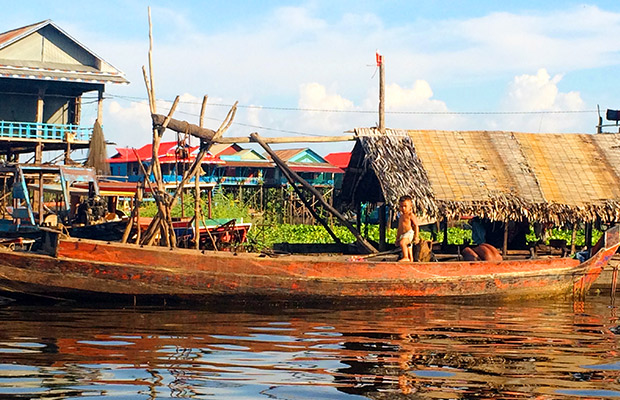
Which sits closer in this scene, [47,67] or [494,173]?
[494,173]

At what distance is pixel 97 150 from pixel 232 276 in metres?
12.7

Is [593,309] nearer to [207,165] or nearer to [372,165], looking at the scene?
[372,165]

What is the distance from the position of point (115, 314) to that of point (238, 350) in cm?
312

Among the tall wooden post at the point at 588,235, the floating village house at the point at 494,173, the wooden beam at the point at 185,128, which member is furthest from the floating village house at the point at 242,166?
the wooden beam at the point at 185,128

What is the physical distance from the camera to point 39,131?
22.6 meters

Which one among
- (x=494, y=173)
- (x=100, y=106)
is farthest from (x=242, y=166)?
(x=494, y=173)

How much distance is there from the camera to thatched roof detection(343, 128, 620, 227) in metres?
14.4

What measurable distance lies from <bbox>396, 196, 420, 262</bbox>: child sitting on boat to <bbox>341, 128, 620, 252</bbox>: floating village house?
3.32ft

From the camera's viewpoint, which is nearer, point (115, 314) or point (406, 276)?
point (115, 314)

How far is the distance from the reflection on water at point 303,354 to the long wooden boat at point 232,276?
35 cm

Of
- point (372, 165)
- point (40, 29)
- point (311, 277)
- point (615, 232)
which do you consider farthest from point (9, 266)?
point (40, 29)

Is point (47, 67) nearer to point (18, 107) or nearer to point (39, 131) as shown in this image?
point (18, 107)

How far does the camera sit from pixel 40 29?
23.1 m

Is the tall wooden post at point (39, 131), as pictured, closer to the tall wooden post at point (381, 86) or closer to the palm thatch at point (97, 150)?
A: the palm thatch at point (97, 150)
